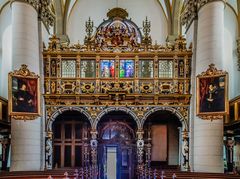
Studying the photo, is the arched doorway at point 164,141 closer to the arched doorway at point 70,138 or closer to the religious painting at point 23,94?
the arched doorway at point 70,138

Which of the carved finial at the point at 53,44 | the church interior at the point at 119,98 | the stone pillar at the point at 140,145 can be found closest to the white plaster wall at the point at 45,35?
the church interior at the point at 119,98

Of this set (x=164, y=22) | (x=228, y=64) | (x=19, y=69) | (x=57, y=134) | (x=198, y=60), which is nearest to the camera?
(x=19, y=69)

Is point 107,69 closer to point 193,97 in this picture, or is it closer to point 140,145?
point 140,145

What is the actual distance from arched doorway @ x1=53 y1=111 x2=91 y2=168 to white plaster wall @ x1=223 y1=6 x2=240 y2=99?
34.3 feet

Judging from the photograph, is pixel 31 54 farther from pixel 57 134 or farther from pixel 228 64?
pixel 228 64

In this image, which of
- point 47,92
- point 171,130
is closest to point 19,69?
point 47,92

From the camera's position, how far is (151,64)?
25297 millimetres

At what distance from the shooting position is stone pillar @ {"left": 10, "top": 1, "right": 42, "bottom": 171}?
22244mm

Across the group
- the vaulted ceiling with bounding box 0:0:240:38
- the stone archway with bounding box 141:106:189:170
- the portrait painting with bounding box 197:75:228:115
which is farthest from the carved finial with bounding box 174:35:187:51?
the vaulted ceiling with bounding box 0:0:240:38

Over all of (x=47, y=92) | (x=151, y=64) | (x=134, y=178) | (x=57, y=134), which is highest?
(x=151, y=64)

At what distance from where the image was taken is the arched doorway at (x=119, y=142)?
2730 centimetres

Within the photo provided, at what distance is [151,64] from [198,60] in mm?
2894

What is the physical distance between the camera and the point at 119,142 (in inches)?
1076

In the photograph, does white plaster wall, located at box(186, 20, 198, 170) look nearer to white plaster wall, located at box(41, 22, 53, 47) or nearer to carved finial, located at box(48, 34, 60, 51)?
carved finial, located at box(48, 34, 60, 51)
